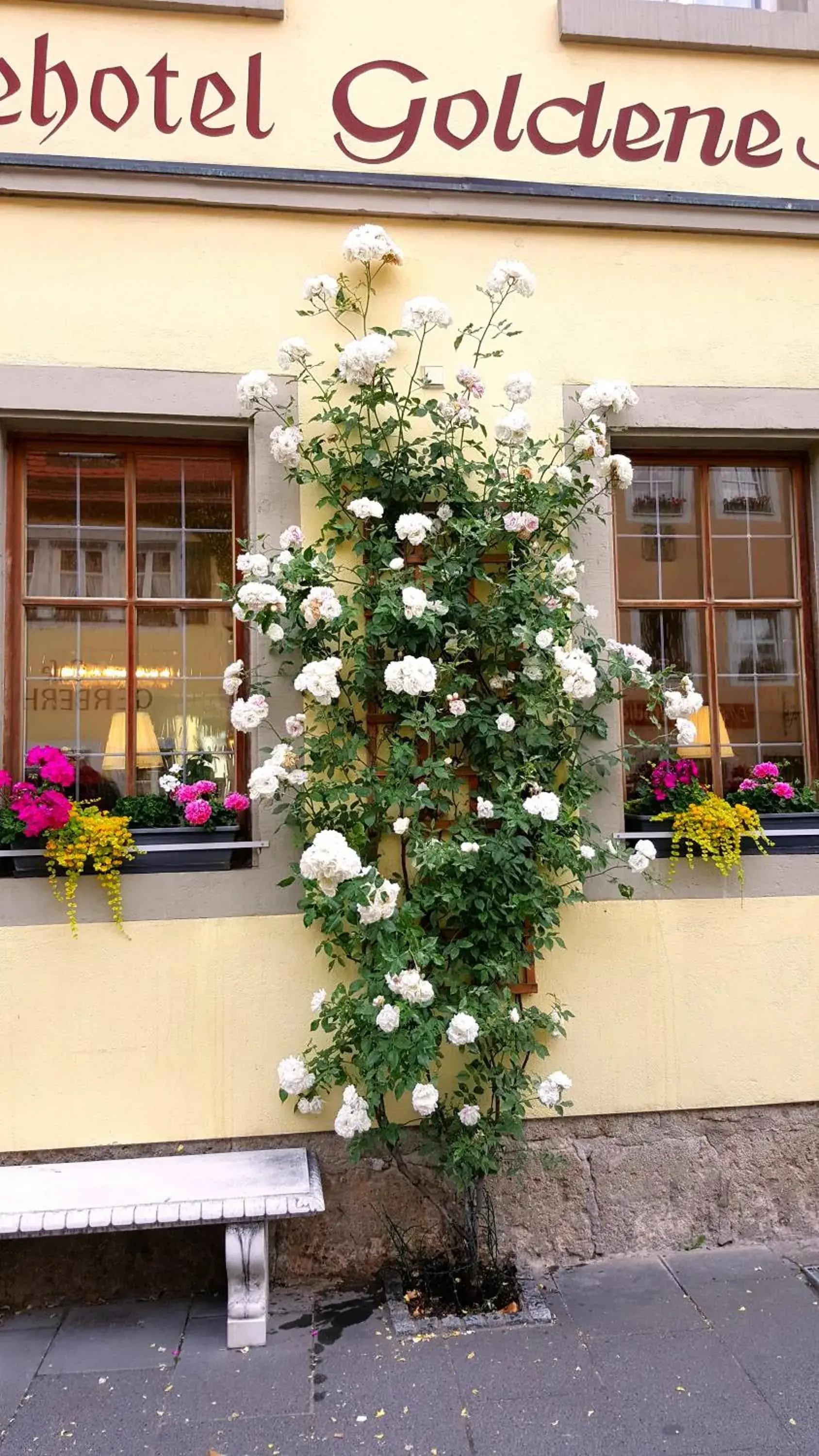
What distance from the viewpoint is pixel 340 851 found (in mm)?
3154

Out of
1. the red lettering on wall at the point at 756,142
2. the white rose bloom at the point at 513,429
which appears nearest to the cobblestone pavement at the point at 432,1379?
the white rose bloom at the point at 513,429

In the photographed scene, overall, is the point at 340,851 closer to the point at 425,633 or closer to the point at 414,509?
the point at 425,633

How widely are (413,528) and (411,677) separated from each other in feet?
1.86

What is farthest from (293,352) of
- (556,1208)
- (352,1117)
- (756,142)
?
(556,1208)

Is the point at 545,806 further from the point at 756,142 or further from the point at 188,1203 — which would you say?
the point at 756,142

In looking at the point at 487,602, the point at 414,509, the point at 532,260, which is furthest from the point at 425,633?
the point at 532,260

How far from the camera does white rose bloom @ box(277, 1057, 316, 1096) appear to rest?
11.2ft

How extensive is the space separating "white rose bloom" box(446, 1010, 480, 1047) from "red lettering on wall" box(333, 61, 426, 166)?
3.37 metres

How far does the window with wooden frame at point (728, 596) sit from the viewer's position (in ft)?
13.8

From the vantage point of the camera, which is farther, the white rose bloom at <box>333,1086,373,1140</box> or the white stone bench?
the white rose bloom at <box>333,1086,373,1140</box>

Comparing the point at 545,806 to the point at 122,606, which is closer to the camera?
the point at 545,806

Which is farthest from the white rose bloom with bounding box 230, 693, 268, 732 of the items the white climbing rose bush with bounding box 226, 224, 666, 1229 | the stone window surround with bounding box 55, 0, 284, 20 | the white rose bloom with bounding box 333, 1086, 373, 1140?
the stone window surround with bounding box 55, 0, 284, 20

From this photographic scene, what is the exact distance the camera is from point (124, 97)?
3.77 metres

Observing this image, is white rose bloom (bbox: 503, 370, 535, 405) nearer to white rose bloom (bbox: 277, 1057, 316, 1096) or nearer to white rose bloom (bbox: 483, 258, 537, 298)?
white rose bloom (bbox: 483, 258, 537, 298)
